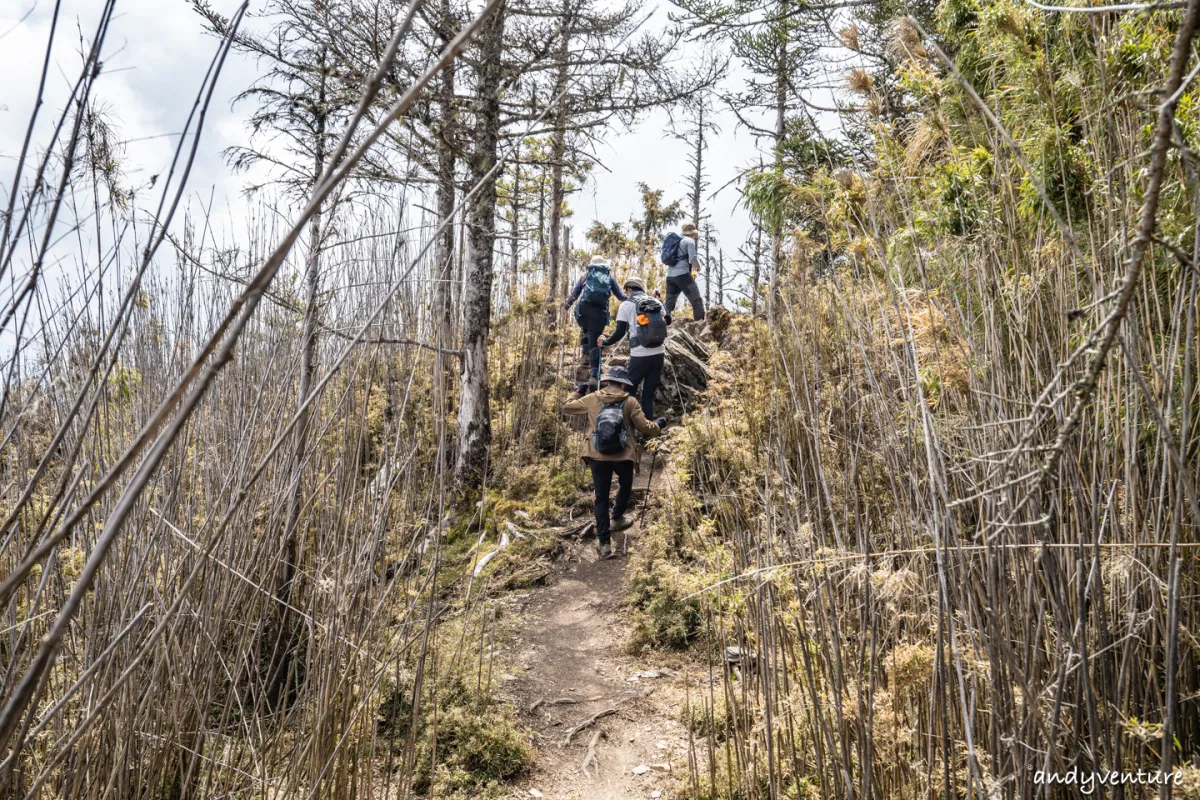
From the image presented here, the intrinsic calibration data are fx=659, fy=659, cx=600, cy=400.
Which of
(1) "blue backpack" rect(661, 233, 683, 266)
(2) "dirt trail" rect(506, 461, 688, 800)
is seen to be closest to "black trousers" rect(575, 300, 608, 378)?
(1) "blue backpack" rect(661, 233, 683, 266)

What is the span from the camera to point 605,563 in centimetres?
507

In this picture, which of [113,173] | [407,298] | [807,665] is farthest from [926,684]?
[113,173]

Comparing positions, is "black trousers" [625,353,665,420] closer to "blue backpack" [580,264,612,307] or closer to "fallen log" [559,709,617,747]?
"blue backpack" [580,264,612,307]

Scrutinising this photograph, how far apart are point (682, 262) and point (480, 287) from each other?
121 inches

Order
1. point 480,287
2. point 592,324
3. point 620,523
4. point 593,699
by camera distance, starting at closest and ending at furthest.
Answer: point 593,699, point 620,523, point 480,287, point 592,324

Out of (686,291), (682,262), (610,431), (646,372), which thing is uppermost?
(682,262)

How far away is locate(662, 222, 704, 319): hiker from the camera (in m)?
7.71

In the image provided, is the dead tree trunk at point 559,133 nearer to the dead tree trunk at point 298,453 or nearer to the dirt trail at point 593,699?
the dead tree trunk at point 298,453

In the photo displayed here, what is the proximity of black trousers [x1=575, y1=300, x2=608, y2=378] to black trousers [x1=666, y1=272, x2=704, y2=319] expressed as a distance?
1.58 meters

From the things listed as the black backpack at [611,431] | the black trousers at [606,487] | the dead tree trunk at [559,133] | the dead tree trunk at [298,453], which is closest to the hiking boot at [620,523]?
the black trousers at [606,487]

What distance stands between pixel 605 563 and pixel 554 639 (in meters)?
1.03

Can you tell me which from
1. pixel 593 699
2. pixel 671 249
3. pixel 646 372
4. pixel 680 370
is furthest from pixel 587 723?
pixel 671 249

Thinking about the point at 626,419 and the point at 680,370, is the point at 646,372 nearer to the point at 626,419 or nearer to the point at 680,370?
the point at 626,419

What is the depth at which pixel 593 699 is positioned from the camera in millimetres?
3451
